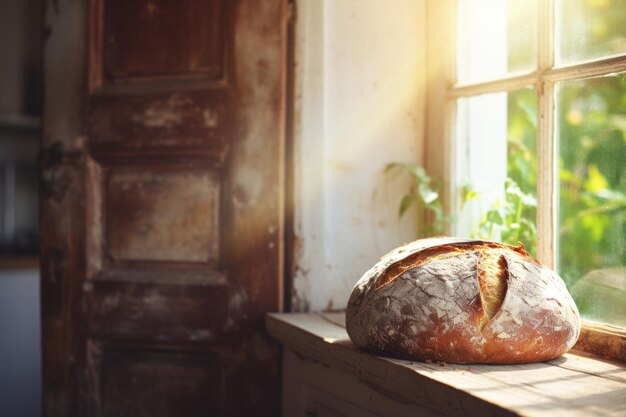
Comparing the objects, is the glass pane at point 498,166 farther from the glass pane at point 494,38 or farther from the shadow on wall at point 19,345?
the shadow on wall at point 19,345

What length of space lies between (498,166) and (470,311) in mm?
740

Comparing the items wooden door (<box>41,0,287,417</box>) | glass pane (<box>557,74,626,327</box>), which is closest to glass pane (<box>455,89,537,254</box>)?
glass pane (<box>557,74,626,327</box>)

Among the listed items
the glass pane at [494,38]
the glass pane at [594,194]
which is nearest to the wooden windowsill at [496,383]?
the glass pane at [594,194]

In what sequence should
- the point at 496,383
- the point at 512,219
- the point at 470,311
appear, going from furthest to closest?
the point at 512,219, the point at 470,311, the point at 496,383

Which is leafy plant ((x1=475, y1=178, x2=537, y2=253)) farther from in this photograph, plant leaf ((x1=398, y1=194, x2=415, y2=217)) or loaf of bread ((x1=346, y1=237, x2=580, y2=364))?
loaf of bread ((x1=346, y1=237, x2=580, y2=364))

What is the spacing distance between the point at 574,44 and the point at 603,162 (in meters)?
0.29

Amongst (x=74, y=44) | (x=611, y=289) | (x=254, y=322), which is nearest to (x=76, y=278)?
(x=254, y=322)

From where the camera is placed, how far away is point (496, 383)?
1137 mm

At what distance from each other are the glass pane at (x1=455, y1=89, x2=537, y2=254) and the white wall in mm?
170

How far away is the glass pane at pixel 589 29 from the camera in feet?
4.81

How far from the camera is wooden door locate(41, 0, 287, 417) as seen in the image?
200cm

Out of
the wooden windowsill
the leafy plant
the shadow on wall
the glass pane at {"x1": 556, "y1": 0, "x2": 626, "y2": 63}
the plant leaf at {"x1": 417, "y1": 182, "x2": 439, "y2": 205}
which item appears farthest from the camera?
the shadow on wall

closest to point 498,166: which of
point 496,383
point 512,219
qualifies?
point 512,219

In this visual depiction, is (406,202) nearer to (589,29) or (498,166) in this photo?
(498,166)
